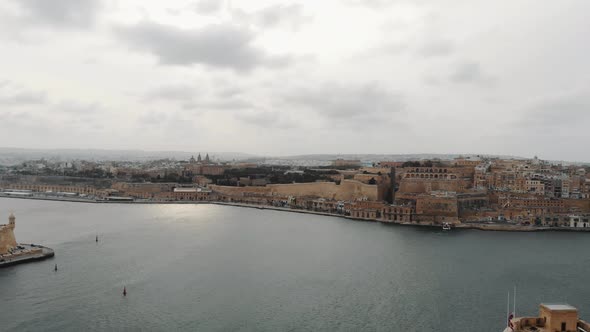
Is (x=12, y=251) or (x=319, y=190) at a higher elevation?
(x=319, y=190)

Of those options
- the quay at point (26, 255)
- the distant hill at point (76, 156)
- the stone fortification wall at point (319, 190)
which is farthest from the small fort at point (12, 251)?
the distant hill at point (76, 156)

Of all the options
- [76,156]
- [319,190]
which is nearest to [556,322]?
[319,190]

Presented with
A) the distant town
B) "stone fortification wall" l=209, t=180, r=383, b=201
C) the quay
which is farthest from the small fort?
"stone fortification wall" l=209, t=180, r=383, b=201

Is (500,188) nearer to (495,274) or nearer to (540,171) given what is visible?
(540,171)

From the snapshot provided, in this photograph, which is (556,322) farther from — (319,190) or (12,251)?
(319,190)

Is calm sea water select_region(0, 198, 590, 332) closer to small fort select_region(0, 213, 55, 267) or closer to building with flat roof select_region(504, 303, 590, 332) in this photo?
small fort select_region(0, 213, 55, 267)

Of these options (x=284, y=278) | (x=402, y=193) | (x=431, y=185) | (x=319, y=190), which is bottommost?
(x=284, y=278)

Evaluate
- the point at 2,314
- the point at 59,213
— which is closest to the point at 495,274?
the point at 2,314
